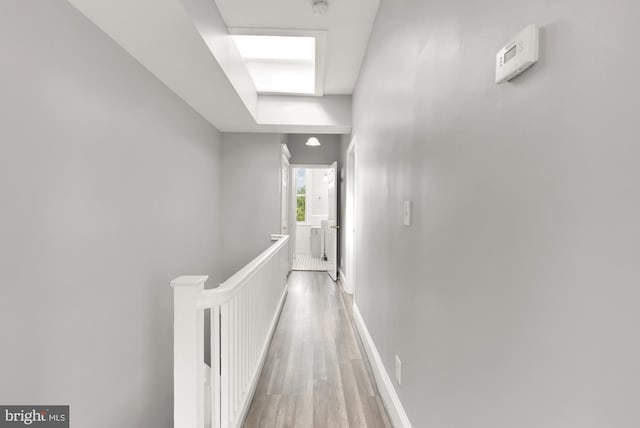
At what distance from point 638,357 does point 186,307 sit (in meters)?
1.38

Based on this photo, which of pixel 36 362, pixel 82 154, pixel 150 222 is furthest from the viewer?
pixel 150 222

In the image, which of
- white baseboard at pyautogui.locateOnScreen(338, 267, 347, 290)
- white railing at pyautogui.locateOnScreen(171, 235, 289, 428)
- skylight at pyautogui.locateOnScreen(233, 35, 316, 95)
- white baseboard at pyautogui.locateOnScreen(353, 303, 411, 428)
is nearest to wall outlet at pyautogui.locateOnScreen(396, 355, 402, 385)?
white baseboard at pyautogui.locateOnScreen(353, 303, 411, 428)

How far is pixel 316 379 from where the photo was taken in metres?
2.41

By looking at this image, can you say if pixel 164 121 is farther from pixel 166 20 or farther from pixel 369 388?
pixel 369 388

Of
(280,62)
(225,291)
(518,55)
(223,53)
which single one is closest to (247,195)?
(280,62)

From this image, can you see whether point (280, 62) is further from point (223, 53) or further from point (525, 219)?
point (525, 219)

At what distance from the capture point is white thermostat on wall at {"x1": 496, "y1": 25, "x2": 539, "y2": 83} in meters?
0.69

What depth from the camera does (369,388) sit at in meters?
2.28

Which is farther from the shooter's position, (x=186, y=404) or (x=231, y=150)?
(x=231, y=150)

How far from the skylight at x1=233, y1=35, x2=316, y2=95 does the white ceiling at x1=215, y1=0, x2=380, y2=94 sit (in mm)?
497

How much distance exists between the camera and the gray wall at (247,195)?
15.6ft

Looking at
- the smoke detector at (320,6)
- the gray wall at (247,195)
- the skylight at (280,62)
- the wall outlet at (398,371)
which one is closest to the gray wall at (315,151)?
the gray wall at (247,195)

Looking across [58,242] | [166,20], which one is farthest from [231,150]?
[58,242]

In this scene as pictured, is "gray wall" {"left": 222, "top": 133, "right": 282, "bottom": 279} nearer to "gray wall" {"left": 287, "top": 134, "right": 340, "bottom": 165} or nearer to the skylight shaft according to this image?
the skylight shaft
